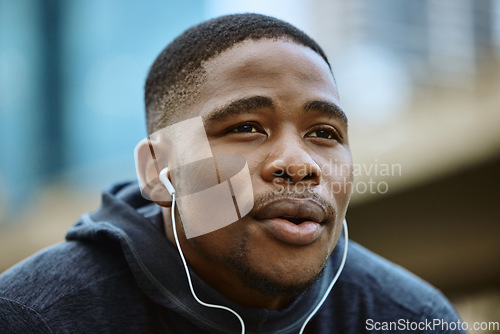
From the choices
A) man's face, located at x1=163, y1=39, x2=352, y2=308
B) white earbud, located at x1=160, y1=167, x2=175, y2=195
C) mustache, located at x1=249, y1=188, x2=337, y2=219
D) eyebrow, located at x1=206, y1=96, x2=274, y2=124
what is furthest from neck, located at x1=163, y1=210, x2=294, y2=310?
eyebrow, located at x1=206, y1=96, x2=274, y2=124

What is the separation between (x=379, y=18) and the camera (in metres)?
7.84

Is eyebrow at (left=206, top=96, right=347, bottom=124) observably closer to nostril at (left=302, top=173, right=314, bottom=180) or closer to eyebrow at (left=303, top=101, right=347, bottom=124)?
eyebrow at (left=303, top=101, right=347, bottom=124)

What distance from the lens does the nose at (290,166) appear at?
77.3 inches

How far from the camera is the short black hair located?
2.26m

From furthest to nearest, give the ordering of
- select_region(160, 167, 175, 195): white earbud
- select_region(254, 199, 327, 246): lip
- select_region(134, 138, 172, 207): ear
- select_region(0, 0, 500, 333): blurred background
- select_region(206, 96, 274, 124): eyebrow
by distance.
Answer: select_region(0, 0, 500, 333): blurred background, select_region(134, 138, 172, 207): ear, select_region(160, 167, 175, 195): white earbud, select_region(206, 96, 274, 124): eyebrow, select_region(254, 199, 327, 246): lip

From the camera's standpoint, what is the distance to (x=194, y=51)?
7.75 feet

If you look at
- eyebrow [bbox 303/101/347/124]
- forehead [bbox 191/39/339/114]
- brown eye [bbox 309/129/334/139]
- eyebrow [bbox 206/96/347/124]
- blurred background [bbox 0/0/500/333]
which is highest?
forehead [bbox 191/39/339/114]

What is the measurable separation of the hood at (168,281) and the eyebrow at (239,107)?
59 cm

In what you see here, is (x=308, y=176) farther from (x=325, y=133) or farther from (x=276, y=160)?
(x=325, y=133)

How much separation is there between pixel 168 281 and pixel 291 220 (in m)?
0.59

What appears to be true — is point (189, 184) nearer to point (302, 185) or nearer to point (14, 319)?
point (302, 185)

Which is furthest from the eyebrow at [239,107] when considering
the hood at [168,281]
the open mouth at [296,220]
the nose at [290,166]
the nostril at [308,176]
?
the hood at [168,281]

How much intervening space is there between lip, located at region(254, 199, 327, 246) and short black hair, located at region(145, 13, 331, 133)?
606 mm

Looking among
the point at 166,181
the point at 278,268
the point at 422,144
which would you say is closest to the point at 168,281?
the point at 166,181
